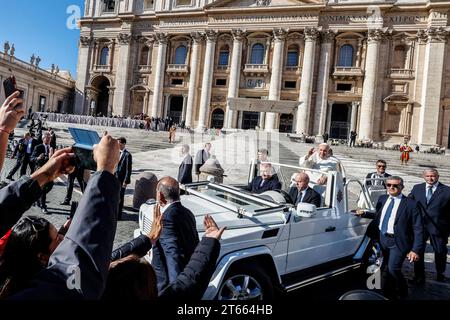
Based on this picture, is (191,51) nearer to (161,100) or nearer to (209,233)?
(161,100)

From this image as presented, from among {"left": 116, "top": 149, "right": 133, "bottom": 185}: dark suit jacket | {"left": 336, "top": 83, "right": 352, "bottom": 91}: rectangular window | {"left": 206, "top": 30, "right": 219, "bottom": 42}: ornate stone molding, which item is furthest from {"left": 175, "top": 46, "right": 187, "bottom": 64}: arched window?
{"left": 116, "top": 149, "right": 133, "bottom": 185}: dark suit jacket

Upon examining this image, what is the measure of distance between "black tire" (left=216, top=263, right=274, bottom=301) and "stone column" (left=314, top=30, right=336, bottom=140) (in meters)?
33.0

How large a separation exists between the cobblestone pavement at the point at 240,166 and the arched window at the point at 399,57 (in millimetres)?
14224

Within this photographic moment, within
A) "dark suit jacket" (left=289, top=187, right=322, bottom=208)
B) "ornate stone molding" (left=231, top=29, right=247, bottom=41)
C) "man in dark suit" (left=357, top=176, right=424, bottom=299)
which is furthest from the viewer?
"ornate stone molding" (left=231, top=29, right=247, bottom=41)

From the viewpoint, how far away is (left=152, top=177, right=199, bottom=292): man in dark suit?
2787 millimetres

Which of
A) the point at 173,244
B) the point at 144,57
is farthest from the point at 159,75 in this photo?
the point at 173,244

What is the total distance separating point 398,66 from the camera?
3362cm

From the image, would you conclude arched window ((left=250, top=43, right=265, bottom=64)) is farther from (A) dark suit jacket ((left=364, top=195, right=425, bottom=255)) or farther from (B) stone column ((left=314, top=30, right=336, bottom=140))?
(A) dark suit jacket ((left=364, top=195, right=425, bottom=255))

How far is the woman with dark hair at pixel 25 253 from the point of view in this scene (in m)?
1.41

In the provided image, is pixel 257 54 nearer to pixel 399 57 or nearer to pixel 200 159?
pixel 399 57

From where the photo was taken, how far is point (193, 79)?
3838cm

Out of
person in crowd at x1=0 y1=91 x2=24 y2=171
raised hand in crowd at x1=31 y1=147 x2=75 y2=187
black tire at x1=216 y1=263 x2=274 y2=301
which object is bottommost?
black tire at x1=216 y1=263 x2=274 y2=301

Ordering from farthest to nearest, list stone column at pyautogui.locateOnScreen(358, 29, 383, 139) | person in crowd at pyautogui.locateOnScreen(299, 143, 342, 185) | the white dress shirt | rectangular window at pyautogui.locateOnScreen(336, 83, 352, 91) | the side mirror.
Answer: rectangular window at pyautogui.locateOnScreen(336, 83, 352, 91)
stone column at pyautogui.locateOnScreen(358, 29, 383, 139)
person in crowd at pyautogui.locateOnScreen(299, 143, 342, 185)
the white dress shirt
the side mirror
